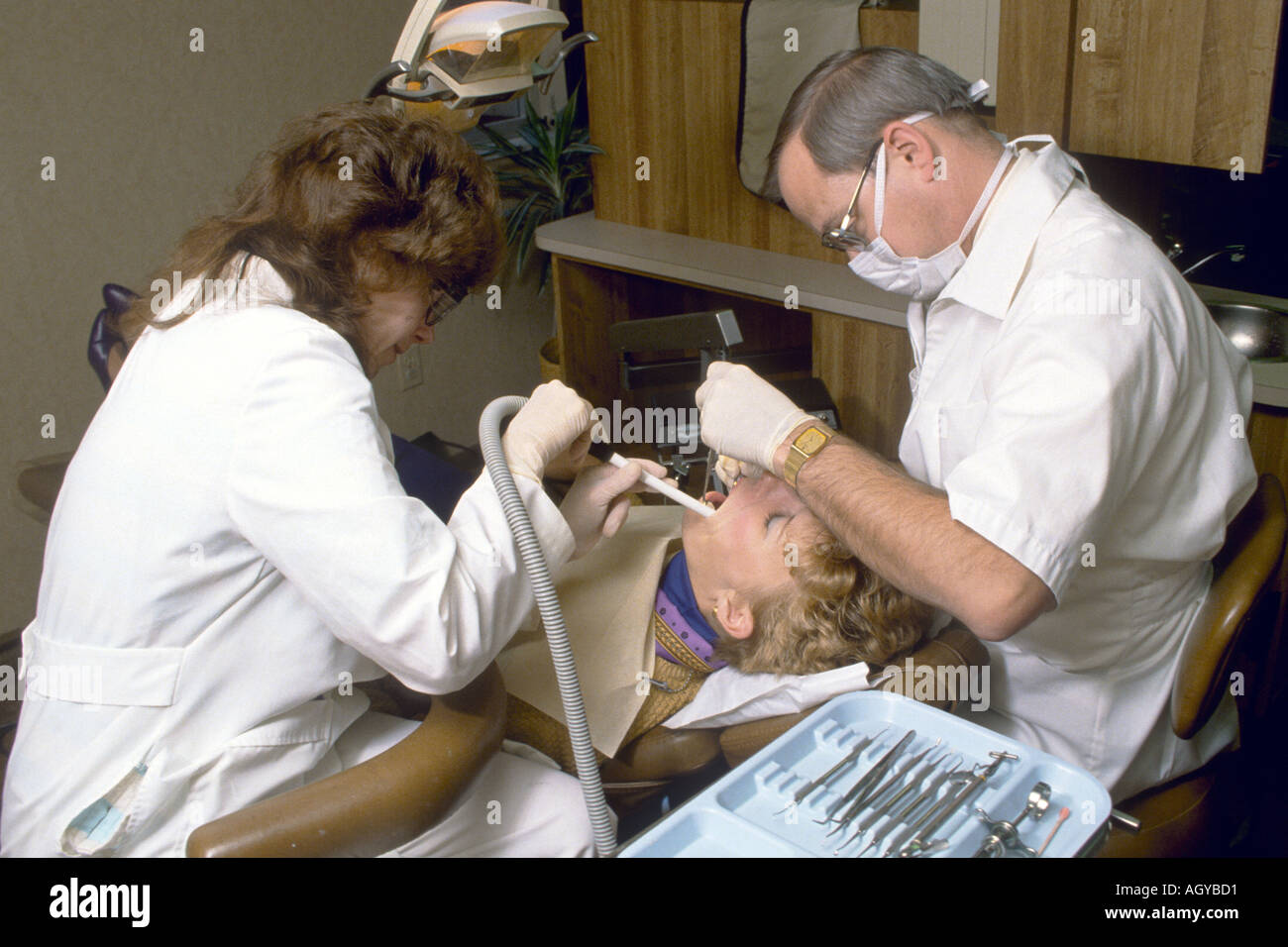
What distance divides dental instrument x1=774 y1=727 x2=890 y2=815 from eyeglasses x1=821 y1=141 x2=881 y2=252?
674 mm

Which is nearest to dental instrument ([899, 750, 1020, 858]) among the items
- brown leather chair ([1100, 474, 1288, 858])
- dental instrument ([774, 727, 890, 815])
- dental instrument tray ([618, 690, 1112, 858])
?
dental instrument tray ([618, 690, 1112, 858])

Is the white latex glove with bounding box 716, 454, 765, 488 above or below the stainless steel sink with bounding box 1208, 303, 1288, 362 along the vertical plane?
below

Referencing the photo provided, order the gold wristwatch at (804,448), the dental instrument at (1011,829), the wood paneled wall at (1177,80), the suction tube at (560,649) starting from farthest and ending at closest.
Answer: the wood paneled wall at (1177,80) → the gold wristwatch at (804,448) → the suction tube at (560,649) → the dental instrument at (1011,829)

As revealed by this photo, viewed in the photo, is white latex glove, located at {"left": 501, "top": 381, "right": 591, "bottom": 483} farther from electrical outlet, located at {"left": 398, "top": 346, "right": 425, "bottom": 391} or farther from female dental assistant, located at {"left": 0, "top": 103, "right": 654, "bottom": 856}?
Result: electrical outlet, located at {"left": 398, "top": 346, "right": 425, "bottom": 391}

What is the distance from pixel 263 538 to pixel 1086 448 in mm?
844

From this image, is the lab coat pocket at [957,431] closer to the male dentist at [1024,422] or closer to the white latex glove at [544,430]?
the male dentist at [1024,422]

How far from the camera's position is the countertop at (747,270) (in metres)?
2.28

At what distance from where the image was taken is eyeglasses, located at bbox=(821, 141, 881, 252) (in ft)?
4.66

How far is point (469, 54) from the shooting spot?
1.38 m

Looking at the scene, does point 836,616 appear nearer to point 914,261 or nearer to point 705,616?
point 705,616

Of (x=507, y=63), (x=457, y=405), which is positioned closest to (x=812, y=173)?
(x=507, y=63)

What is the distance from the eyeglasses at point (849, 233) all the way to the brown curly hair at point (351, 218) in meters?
0.46

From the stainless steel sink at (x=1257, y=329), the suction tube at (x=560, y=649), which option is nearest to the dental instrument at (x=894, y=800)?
the suction tube at (x=560, y=649)
